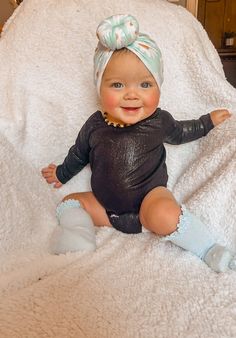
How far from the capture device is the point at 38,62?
0.93 m

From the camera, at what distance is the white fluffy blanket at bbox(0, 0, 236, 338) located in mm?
587

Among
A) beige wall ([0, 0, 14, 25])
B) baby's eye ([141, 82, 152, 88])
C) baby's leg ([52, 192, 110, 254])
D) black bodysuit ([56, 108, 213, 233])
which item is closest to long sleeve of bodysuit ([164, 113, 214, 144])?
black bodysuit ([56, 108, 213, 233])

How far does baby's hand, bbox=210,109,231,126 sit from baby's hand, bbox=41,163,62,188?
37 cm

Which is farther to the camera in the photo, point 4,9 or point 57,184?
point 4,9

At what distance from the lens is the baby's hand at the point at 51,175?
3.04ft

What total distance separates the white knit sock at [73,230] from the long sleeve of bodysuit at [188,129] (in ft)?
0.81

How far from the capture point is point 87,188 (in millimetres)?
964

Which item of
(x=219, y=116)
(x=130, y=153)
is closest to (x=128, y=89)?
(x=130, y=153)

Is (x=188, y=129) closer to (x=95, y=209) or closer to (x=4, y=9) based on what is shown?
(x=95, y=209)

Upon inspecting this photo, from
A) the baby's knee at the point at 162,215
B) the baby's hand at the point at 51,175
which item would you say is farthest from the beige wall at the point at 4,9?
the baby's knee at the point at 162,215

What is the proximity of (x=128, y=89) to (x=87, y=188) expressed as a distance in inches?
11.6

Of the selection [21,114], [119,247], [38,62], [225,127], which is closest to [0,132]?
[21,114]

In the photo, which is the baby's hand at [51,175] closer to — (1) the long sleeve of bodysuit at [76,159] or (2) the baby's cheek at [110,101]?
(1) the long sleeve of bodysuit at [76,159]

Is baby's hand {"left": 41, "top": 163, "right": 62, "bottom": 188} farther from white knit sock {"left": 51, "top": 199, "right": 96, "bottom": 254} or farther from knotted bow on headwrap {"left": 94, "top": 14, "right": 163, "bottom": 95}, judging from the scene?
knotted bow on headwrap {"left": 94, "top": 14, "right": 163, "bottom": 95}
